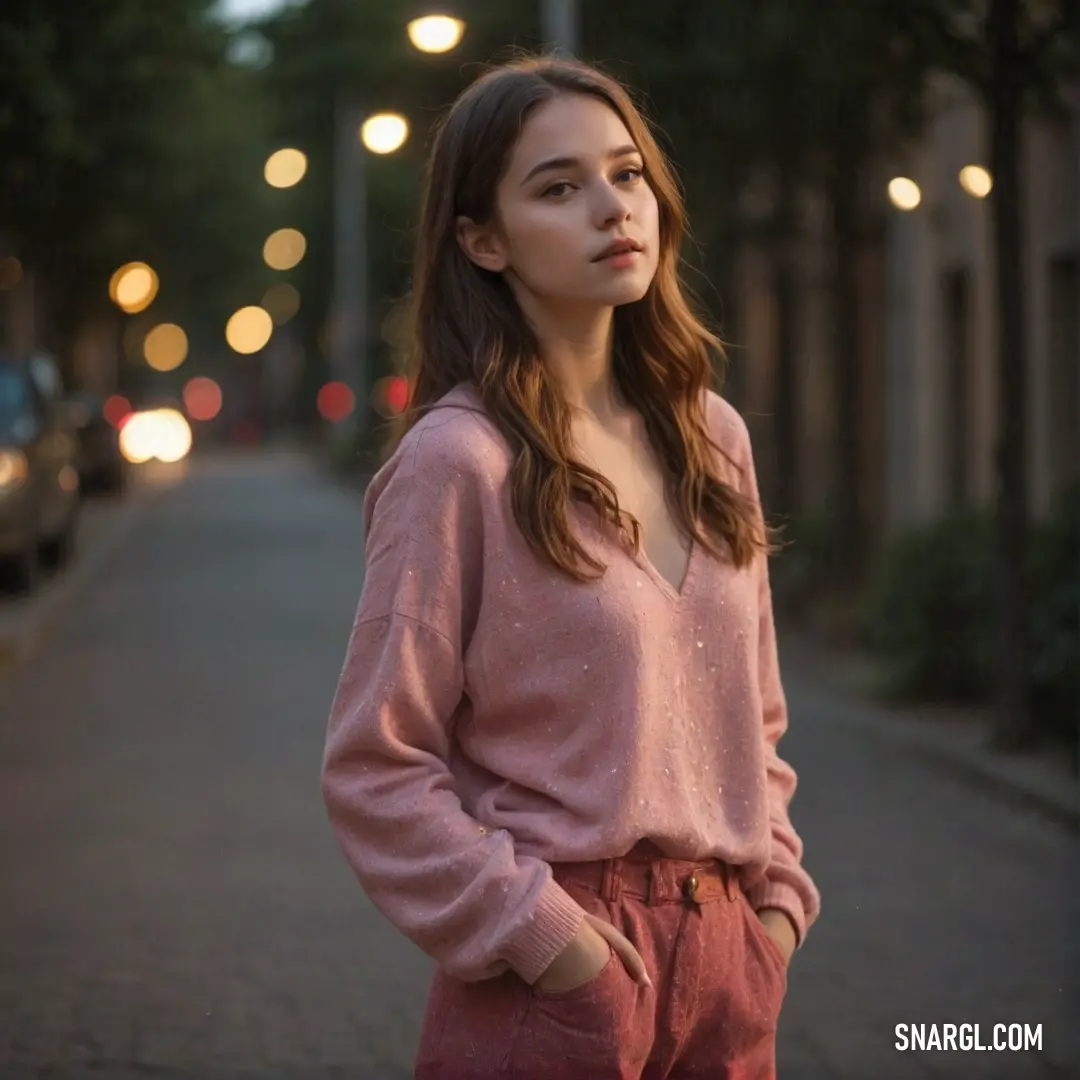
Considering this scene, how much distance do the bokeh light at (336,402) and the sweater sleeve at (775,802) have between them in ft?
161

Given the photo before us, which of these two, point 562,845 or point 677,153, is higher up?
point 677,153

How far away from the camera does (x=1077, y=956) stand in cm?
689

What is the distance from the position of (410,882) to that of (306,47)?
5048 cm

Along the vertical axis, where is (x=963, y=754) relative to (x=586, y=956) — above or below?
below

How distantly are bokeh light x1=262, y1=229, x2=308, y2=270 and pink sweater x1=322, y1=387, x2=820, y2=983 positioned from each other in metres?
59.2

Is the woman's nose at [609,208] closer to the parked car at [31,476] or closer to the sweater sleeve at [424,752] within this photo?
the sweater sleeve at [424,752]

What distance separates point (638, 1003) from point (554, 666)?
0.39 metres

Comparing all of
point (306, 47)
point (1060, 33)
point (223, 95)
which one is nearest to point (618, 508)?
point (1060, 33)

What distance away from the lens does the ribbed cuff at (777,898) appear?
283cm

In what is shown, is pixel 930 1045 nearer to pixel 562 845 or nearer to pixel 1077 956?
pixel 1077 956

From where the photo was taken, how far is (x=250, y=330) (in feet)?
337

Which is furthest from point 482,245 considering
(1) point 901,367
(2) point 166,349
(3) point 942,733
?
(2) point 166,349

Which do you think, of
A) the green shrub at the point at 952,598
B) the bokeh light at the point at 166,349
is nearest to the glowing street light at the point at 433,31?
the green shrub at the point at 952,598

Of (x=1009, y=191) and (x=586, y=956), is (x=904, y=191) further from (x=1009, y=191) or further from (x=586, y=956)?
(x=586, y=956)
